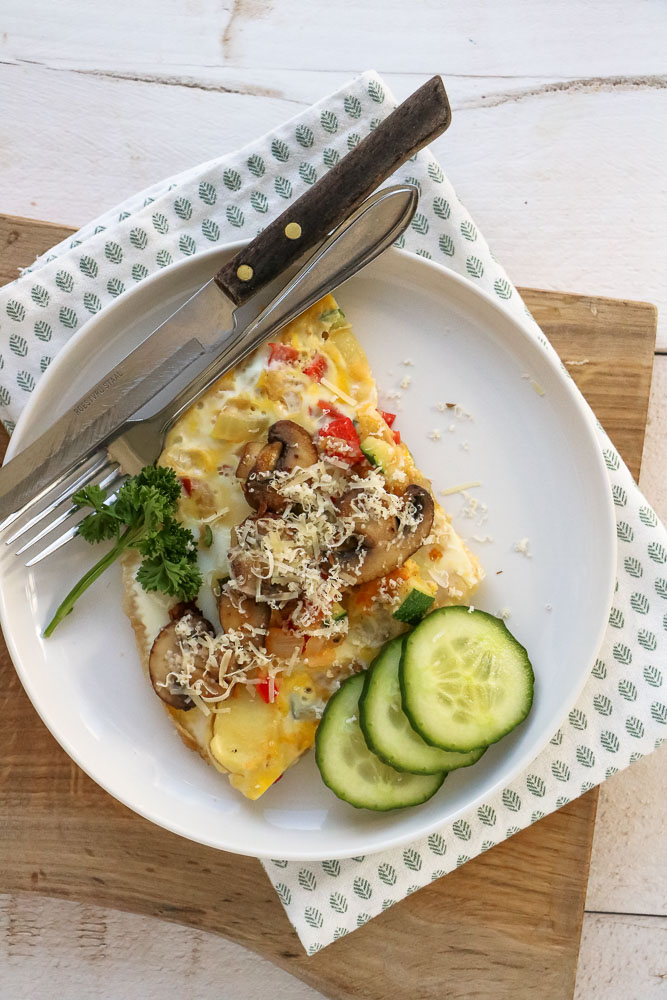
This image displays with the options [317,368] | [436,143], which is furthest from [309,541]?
[436,143]

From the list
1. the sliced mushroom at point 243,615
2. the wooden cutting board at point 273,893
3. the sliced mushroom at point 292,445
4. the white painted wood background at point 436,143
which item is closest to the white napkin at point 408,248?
the wooden cutting board at point 273,893

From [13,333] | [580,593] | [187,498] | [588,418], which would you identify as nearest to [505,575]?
[580,593]

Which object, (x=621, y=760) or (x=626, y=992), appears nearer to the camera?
(x=621, y=760)

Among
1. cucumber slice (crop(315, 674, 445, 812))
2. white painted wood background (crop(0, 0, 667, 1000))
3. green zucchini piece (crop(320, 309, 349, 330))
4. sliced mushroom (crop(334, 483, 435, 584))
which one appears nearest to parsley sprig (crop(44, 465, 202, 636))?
sliced mushroom (crop(334, 483, 435, 584))

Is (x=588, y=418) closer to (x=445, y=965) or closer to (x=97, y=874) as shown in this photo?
(x=445, y=965)

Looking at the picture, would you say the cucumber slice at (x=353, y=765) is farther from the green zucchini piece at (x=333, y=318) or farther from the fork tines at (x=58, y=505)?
the green zucchini piece at (x=333, y=318)
